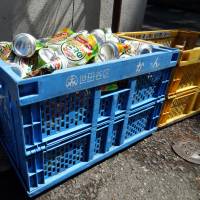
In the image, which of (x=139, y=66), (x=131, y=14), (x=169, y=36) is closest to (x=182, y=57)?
(x=139, y=66)

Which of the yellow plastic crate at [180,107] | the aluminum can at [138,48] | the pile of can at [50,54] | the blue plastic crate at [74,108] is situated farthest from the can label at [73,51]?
the yellow plastic crate at [180,107]

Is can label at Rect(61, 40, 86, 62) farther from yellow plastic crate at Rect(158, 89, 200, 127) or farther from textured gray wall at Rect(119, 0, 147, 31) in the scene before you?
textured gray wall at Rect(119, 0, 147, 31)

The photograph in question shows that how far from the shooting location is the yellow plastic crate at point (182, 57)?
2309mm

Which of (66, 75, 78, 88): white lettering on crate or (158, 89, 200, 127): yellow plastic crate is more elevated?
(66, 75, 78, 88): white lettering on crate

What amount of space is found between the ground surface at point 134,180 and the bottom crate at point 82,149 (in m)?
0.11

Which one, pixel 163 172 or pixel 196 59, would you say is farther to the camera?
pixel 196 59

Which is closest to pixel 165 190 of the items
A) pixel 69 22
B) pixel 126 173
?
pixel 126 173

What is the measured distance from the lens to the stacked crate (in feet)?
7.68

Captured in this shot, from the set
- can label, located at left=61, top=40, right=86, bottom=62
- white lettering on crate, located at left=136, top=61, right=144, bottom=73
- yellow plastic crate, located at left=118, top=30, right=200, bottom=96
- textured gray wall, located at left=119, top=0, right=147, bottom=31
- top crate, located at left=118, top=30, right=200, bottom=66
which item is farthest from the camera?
textured gray wall, located at left=119, top=0, right=147, bottom=31

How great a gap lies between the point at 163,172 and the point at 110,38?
1321mm

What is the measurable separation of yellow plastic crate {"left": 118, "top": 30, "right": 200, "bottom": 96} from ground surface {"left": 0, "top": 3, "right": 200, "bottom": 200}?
26.0 inches

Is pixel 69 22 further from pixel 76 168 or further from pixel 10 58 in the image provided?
pixel 76 168

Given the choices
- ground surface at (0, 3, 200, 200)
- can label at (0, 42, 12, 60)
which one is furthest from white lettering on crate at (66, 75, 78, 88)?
ground surface at (0, 3, 200, 200)

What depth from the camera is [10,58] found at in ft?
5.62
